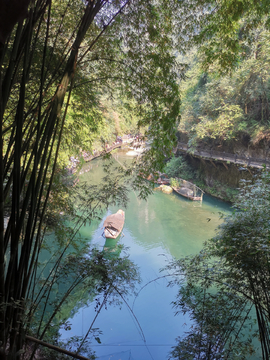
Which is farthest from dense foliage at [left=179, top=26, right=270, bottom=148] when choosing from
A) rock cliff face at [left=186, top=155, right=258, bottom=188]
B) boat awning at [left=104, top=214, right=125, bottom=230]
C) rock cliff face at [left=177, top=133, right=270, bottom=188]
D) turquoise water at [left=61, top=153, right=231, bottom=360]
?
boat awning at [left=104, top=214, right=125, bottom=230]

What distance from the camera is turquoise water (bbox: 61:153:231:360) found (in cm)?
362

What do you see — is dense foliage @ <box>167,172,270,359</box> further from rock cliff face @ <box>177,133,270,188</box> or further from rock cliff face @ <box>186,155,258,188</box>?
rock cliff face @ <box>186,155,258,188</box>

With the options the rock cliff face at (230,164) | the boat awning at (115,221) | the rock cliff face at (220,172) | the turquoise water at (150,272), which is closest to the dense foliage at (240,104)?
the rock cliff face at (230,164)

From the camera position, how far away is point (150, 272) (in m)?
5.12

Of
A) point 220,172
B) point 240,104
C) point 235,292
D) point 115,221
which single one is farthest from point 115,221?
point 240,104

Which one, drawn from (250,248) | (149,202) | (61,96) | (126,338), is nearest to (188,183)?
(149,202)

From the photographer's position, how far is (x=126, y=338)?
3727 millimetres

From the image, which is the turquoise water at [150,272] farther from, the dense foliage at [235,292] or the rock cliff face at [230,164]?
the rock cliff face at [230,164]

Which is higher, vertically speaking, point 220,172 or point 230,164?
point 230,164

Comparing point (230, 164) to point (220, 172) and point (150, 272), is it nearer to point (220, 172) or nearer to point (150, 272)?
point (220, 172)

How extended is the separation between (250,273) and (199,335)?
2.09 feet

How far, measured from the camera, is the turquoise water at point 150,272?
142 inches

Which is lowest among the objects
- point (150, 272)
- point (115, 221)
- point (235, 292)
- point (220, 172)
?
point (150, 272)

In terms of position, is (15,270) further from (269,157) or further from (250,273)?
(269,157)
